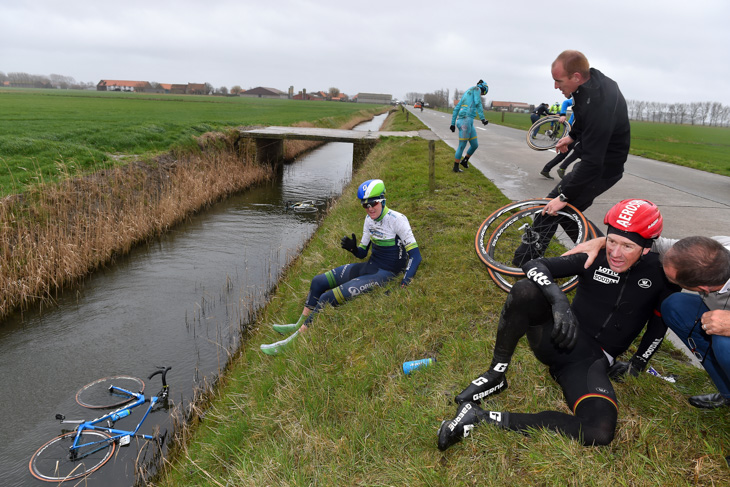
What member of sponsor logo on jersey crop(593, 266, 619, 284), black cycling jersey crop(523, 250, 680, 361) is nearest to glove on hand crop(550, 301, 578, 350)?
black cycling jersey crop(523, 250, 680, 361)

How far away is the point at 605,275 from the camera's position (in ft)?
10.4

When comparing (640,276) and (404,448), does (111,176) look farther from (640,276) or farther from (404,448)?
(640,276)

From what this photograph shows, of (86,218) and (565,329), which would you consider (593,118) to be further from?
(86,218)

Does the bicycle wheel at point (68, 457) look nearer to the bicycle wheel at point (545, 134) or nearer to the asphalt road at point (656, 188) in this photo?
the asphalt road at point (656, 188)

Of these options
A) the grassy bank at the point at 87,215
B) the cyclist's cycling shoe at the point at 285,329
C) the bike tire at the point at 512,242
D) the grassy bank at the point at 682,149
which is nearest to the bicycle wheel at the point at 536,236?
the bike tire at the point at 512,242

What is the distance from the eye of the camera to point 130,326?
26.8ft

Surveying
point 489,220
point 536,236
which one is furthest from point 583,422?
point 489,220

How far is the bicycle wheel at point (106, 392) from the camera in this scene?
6074 millimetres

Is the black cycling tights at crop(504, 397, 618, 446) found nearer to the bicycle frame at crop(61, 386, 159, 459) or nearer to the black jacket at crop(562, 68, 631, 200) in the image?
the black jacket at crop(562, 68, 631, 200)

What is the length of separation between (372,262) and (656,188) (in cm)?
822

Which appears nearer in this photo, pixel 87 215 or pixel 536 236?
pixel 536 236

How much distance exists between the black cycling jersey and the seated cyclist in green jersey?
245 centimetres

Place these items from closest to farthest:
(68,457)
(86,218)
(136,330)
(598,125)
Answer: (598,125) → (68,457) → (136,330) → (86,218)

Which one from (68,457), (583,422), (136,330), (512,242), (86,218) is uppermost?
(512,242)
